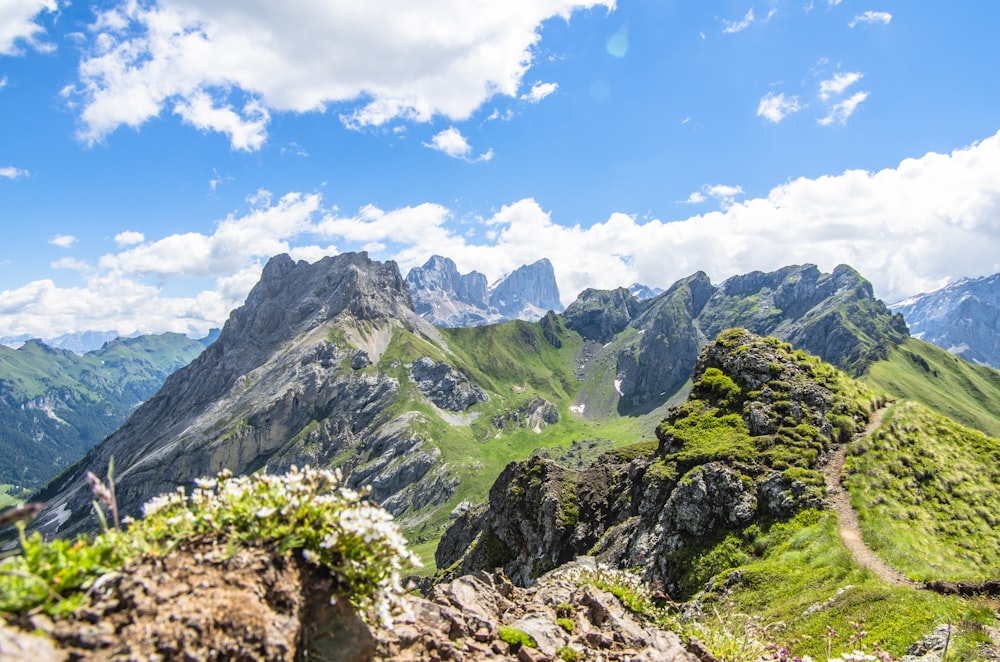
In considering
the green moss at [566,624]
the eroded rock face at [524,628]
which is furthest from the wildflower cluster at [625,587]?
the green moss at [566,624]

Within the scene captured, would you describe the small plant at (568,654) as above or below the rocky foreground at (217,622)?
below

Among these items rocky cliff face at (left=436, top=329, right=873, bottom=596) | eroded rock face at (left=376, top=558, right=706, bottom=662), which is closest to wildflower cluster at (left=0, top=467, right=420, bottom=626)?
eroded rock face at (left=376, top=558, right=706, bottom=662)

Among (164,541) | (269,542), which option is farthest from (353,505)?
(164,541)

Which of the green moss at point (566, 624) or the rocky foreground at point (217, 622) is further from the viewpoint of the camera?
the green moss at point (566, 624)

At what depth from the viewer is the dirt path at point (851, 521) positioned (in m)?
26.5

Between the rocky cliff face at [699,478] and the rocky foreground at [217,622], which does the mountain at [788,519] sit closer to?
the rocky cliff face at [699,478]

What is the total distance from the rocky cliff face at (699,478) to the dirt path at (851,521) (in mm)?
862

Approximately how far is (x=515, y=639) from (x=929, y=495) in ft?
108

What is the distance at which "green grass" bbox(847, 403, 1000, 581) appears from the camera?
28.1m

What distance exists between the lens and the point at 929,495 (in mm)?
33656

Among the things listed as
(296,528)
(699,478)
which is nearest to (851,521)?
(699,478)

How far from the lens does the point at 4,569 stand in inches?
236

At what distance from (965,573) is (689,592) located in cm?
A: 1349

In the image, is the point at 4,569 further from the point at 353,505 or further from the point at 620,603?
the point at 620,603
